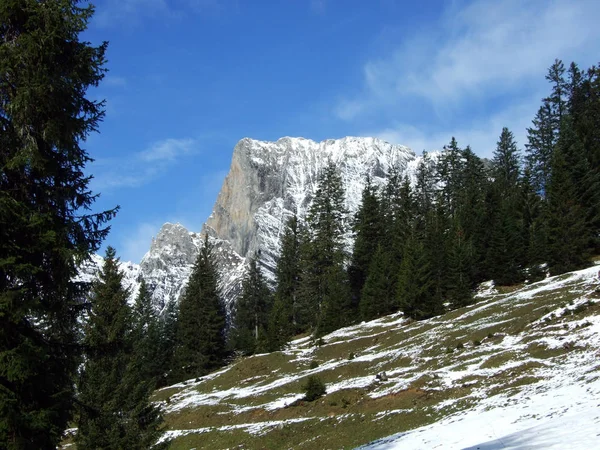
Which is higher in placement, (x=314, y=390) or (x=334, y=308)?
(x=334, y=308)

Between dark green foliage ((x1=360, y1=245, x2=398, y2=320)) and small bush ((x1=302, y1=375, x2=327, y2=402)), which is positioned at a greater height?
dark green foliage ((x1=360, y1=245, x2=398, y2=320))

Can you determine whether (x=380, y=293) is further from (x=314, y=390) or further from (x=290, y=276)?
(x=314, y=390)

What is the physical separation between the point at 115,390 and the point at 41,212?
15.4 m

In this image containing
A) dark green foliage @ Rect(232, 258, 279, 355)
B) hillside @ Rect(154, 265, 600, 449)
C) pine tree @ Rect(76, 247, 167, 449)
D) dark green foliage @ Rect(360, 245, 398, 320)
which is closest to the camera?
hillside @ Rect(154, 265, 600, 449)

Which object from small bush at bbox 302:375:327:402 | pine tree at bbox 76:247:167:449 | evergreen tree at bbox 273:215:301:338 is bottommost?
small bush at bbox 302:375:327:402

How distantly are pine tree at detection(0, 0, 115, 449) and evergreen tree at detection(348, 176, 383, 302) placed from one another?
6548 cm

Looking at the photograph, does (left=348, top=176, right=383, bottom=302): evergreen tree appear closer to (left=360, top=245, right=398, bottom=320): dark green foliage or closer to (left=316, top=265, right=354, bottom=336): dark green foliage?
(left=316, top=265, right=354, bottom=336): dark green foliage

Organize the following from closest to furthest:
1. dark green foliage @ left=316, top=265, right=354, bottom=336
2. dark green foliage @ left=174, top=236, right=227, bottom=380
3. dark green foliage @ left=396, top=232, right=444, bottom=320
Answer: dark green foliage @ left=396, top=232, right=444, bottom=320
dark green foliage @ left=316, top=265, right=354, bottom=336
dark green foliage @ left=174, top=236, right=227, bottom=380

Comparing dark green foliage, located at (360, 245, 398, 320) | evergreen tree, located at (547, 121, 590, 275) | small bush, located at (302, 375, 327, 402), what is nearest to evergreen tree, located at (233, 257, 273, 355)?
dark green foliage, located at (360, 245, 398, 320)

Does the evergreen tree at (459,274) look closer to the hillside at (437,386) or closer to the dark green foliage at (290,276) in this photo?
the hillside at (437,386)

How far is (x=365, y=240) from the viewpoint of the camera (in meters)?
77.9

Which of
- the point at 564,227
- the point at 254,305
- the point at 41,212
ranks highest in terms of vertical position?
the point at 41,212

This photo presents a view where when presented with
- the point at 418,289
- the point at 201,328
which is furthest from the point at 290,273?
the point at 418,289

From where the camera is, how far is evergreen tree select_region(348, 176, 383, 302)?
76.2m
